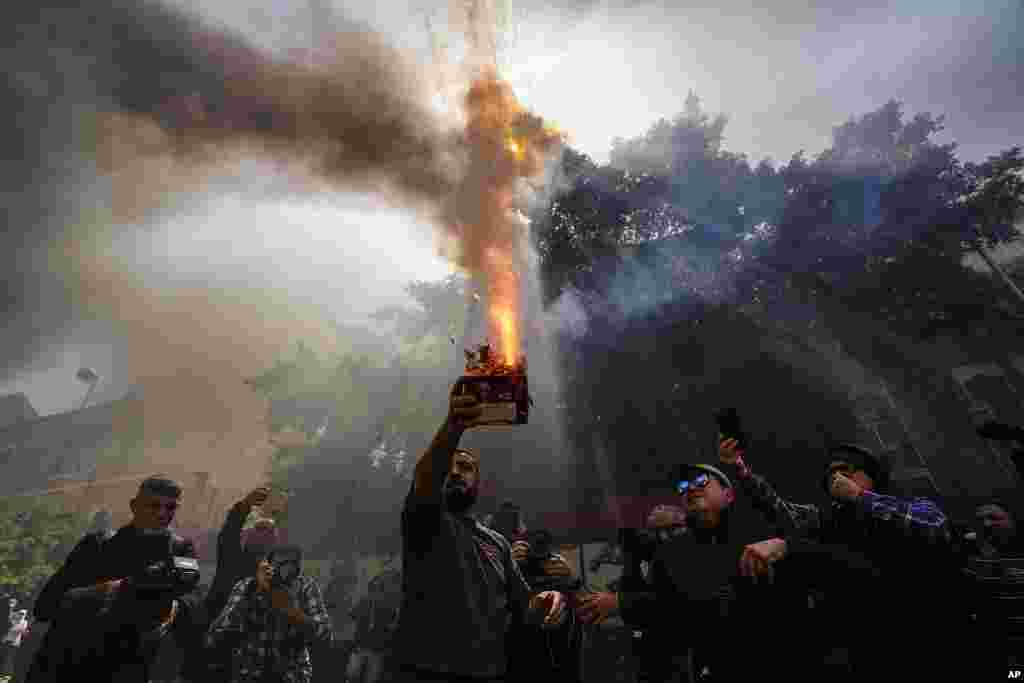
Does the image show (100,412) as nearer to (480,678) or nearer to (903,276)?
(480,678)

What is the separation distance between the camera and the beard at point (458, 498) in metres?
3.43

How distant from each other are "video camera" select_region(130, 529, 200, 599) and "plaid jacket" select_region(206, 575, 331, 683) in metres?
1.02

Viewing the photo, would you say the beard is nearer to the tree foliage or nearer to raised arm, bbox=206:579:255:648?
raised arm, bbox=206:579:255:648

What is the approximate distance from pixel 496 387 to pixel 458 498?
0.91 metres

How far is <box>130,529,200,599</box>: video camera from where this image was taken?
4207mm

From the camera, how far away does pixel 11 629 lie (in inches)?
619

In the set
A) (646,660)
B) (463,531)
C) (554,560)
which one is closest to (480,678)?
(463,531)

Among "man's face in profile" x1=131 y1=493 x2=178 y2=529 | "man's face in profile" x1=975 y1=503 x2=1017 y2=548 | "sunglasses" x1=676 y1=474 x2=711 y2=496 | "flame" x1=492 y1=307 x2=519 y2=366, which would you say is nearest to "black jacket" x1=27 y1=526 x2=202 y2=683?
"man's face in profile" x1=131 y1=493 x2=178 y2=529

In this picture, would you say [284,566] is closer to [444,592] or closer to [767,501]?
[444,592]

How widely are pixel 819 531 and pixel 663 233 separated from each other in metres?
16.9

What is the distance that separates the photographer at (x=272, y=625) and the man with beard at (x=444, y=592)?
146 inches

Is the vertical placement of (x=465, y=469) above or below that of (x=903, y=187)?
below

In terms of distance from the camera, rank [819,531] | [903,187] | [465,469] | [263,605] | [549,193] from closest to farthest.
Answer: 1. [465,469]
2. [819,531]
3. [263,605]
4. [903,187]
5. [549,193]

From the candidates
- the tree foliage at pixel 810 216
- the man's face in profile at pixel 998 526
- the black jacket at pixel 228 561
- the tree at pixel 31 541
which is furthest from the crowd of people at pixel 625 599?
the tree at pixel 31 541
